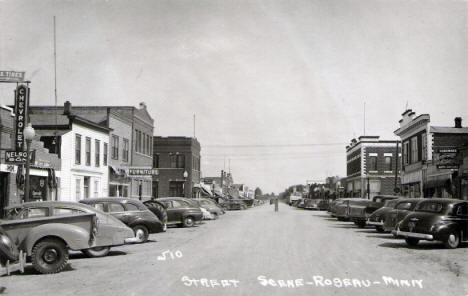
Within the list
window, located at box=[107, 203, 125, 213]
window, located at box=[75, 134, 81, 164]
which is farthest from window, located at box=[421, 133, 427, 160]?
window, located at box=[107, 203, 125, 213]

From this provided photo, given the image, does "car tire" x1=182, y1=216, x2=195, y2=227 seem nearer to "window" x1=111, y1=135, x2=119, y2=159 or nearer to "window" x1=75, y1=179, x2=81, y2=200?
"window" x1=75, y1=179, x2=81, y2=200

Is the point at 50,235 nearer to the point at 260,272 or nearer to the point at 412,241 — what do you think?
the point at 260,272

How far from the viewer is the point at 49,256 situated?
12125mm

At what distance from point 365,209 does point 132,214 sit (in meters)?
14.4

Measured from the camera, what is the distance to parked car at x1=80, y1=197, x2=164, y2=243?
19.1 metres

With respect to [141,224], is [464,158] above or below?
above

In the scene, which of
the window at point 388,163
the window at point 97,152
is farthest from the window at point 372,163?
the window at point 97,152

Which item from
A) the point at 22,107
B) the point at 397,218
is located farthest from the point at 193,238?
the point at 22,107

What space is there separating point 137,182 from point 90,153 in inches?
487

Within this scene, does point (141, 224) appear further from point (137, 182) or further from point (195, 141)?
point (195, 141)

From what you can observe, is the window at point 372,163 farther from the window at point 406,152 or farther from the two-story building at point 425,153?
the window at point 406,152

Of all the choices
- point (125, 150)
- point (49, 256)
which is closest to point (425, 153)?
point (125, 150)

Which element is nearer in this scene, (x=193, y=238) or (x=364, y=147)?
(x=193, y=238)

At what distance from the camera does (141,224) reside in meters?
19.5
